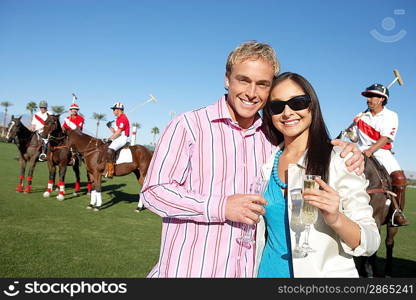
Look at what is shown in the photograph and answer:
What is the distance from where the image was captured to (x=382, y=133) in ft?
20.9

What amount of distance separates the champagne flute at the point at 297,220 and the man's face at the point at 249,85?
68cm

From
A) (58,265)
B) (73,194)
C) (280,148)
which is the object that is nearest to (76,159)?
(73,194)

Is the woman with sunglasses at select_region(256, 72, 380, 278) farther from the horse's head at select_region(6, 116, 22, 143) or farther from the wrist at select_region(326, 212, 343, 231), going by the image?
the horse's head at select_region(6, 116, 22, 143)

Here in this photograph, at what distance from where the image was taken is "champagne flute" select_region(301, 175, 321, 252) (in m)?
1.85

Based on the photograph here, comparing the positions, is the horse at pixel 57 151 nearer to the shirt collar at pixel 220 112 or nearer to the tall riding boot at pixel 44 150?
the tall riding boot at pixel 44 150

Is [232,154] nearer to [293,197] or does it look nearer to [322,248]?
[293,197]

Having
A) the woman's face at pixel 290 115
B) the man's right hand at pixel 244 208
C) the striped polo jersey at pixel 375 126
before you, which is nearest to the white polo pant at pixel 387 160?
the striped polo jersey at pixel 375 126

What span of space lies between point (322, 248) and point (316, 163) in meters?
0.56

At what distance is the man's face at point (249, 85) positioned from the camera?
2.25 metres

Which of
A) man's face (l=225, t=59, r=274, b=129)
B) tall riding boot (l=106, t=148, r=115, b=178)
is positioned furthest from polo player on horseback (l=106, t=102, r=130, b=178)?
man's face (l=225, t=59, r=274, b=129)

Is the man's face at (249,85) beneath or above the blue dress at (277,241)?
above

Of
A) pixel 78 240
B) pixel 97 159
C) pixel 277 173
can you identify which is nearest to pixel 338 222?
pixel 277 173

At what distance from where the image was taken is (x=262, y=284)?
83.1 inches

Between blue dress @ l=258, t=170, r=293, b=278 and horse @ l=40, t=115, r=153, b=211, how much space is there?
9212 millimetres
